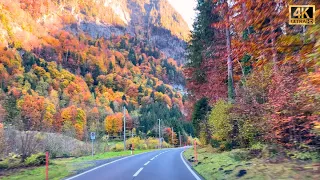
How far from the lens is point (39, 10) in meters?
166

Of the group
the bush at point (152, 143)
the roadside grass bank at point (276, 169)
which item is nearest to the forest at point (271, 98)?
the roadside grass bank at point (276, 169)

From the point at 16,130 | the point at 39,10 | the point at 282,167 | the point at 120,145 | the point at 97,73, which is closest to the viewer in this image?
the point at 282,167

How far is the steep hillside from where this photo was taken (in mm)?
62672

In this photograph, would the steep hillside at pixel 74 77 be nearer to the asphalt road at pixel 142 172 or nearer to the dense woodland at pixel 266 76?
the asphalt road at pixel 142 172

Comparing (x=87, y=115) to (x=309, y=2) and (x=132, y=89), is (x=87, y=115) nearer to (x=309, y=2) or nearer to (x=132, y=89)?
(x=132, y=89)

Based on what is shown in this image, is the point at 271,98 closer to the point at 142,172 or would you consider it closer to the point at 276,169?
the point at 276,169

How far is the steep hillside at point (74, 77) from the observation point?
62.7 m

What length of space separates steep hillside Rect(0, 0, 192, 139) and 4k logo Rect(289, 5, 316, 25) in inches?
688

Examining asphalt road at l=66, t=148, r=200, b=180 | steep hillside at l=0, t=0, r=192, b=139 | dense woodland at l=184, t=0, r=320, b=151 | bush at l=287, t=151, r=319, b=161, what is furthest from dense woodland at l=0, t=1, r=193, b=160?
bush at l=287, t=151, r=319, b=161

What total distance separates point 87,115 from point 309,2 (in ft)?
243

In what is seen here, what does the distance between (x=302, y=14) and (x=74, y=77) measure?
4412 inches

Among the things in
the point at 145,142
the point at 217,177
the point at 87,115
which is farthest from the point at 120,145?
the point at 217,177

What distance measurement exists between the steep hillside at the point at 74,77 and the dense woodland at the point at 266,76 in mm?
13475

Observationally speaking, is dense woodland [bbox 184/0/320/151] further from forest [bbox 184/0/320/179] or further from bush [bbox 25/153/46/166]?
bush [bbox 25/153/46/166]
